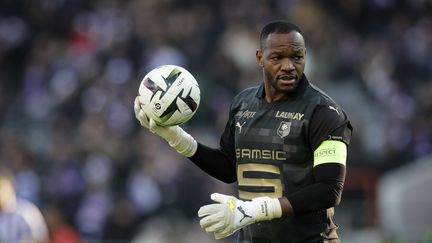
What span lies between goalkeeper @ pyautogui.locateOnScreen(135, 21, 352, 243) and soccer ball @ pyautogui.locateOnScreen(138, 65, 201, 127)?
3.8 inches

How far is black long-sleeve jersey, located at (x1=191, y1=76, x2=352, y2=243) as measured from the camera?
16.7 feet

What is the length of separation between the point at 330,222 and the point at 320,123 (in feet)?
1.83

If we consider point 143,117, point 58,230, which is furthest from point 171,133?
point 58,230

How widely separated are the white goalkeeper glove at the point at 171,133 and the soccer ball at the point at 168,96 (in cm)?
3

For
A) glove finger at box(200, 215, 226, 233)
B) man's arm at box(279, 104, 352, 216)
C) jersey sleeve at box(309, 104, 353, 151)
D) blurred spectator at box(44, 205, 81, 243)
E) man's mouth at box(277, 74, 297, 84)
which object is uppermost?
blurred spectator at box(44, 205, 81, 243)

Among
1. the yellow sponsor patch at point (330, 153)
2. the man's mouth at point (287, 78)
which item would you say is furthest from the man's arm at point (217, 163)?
the yellow sponsor patch at point (330, 153)

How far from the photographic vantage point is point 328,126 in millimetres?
5137

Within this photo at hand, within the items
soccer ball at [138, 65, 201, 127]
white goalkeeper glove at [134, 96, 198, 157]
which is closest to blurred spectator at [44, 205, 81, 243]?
white goalkeeper glove at [134, 96, 198, 157]

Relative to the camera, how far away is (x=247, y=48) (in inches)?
540

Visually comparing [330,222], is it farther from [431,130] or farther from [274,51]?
[431,130]

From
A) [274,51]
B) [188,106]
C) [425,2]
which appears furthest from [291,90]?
[425,2]

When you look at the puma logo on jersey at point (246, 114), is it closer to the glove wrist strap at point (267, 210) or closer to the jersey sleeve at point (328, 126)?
the jersey sleeve at point (328, 126)

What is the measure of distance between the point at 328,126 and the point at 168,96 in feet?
3.35

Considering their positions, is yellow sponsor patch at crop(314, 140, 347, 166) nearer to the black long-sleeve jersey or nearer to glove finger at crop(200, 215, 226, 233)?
the black long-sleeve jersey
